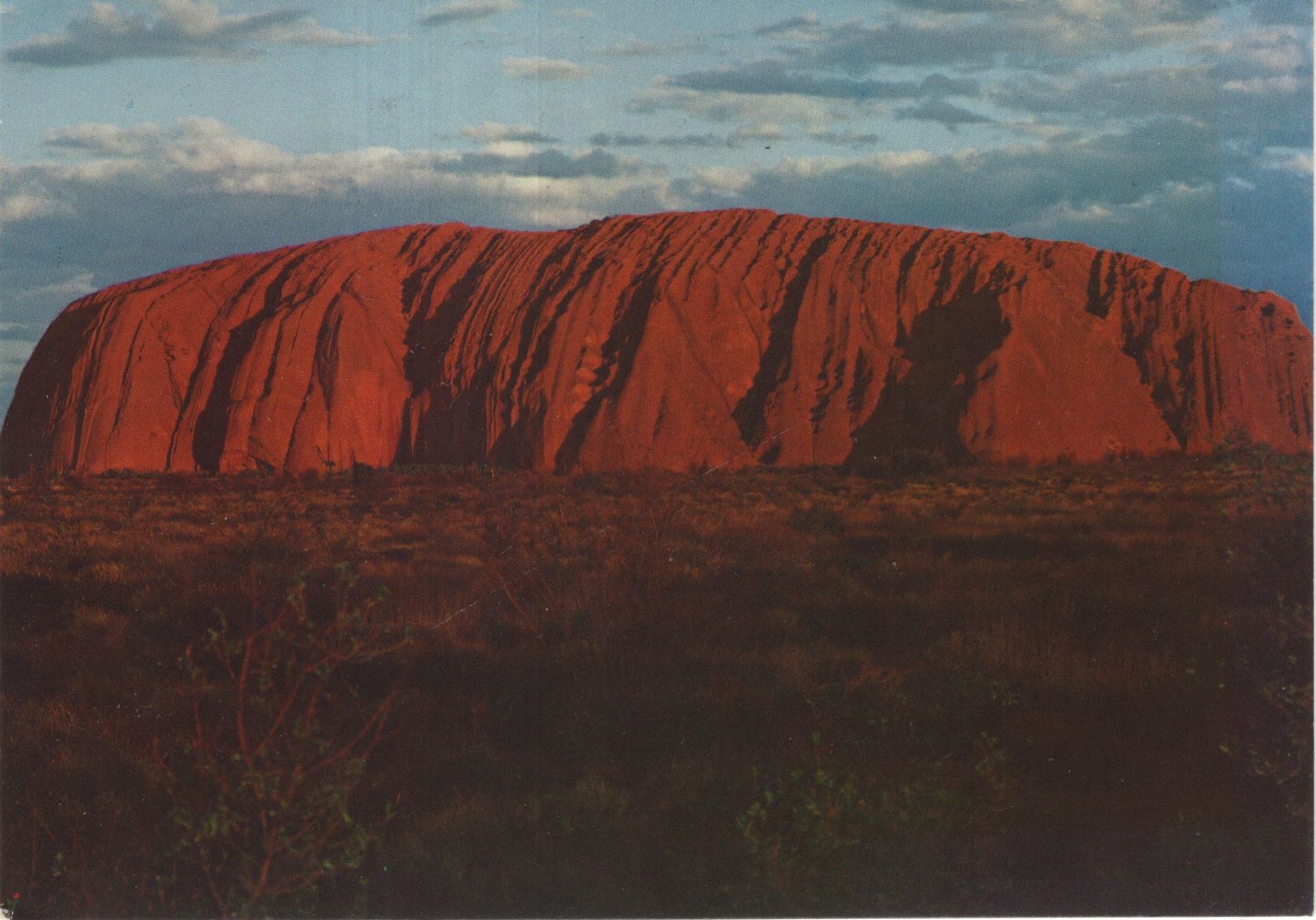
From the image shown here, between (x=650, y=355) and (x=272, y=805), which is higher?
(x=650, y=355)

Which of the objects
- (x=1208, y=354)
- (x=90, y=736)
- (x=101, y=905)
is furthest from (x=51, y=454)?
(x=1208, y=354)

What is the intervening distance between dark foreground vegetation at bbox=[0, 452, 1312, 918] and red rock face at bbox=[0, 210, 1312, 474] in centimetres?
791

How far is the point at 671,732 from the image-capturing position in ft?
22.1

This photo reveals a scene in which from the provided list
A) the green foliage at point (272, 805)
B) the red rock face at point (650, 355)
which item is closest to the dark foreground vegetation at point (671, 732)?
the green foliage at point (272, 805)

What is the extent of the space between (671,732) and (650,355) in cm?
1222

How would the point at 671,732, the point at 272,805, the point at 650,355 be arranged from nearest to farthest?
the point at 272,805 → the point at 671,732 → the point at 650,355

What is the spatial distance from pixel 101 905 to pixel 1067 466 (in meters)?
22.5

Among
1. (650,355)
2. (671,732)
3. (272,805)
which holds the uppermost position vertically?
(650,355)

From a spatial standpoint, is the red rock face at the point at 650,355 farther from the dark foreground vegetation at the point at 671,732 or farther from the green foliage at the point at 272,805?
the green foliage at the point at 272,805

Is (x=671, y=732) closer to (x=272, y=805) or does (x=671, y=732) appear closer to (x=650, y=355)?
(x=272, y=805)

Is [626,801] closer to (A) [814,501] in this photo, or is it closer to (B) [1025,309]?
(A) [814,501]

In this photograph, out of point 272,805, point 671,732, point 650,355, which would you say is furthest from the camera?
point 650,355

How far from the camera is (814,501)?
1767 cm

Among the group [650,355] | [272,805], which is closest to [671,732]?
[272,805]
